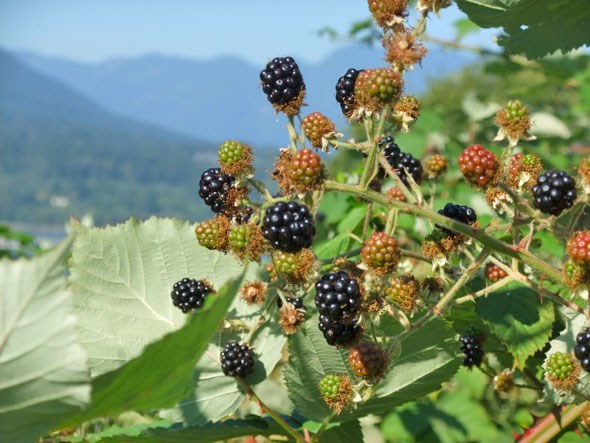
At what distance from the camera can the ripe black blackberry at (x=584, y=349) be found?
141 centimetres

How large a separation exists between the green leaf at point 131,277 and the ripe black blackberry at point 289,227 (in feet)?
1.45

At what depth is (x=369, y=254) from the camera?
141 cm

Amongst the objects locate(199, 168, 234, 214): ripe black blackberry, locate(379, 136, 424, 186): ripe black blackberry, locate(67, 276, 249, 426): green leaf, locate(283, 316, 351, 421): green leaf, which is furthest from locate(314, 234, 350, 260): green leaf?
locate(67, 276, 249, 426): green leaf

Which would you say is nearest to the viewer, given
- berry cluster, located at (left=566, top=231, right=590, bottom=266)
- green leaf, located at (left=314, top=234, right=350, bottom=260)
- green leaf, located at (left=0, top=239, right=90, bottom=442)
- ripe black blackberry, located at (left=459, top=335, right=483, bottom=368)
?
green leaf, located at (left=0, top=239, right=90, bottom=442)

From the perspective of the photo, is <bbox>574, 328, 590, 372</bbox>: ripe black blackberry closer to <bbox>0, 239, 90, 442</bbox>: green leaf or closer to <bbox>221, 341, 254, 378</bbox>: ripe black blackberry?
<bbox>221, 341, 254, 378</bbox>: ripe black blackberry

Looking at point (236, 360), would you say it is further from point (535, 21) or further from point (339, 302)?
point (535, 21)

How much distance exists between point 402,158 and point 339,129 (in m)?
0.23

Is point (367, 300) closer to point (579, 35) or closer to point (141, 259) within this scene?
point (141, 259)

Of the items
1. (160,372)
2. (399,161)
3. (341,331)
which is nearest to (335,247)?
(399,161)

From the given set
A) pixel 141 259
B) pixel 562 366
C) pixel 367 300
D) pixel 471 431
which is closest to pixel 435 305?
pixel 367 300

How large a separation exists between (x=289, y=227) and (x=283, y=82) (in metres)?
0.47

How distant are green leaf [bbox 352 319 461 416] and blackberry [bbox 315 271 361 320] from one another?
10.4 inches

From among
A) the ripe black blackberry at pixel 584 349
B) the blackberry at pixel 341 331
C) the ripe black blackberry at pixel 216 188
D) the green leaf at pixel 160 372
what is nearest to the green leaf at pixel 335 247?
the ripe black blackberry at pixel 216 188

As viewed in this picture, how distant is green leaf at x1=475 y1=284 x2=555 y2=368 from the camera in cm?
181
